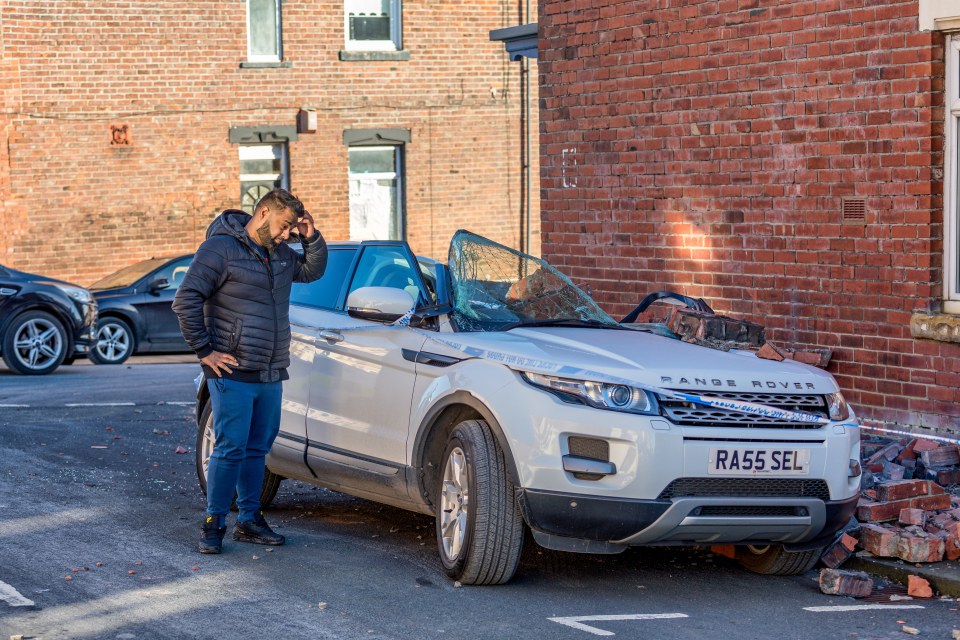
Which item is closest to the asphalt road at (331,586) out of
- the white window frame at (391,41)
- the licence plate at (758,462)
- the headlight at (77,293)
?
the licence plate at (758,462)

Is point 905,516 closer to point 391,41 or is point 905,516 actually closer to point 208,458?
point 208,458

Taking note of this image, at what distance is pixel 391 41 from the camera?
25391 mm

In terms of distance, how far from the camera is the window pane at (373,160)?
2559 cm

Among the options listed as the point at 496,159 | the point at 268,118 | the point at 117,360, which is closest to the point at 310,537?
the point at 117,360

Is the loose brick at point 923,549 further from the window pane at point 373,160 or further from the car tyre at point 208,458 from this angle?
the window pane at point 373,160

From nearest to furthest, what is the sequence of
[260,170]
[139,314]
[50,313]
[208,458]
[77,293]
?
[208,458] < [50,313] < [77,293] < [139,314] < [260,170]

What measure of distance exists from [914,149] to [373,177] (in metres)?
16.7

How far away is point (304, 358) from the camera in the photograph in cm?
837

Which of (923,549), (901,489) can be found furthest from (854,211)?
(923,549)

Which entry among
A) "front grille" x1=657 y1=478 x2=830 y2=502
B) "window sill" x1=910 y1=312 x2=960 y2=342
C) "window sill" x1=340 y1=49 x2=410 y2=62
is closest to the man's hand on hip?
"front grille" x1=657 y1=478 x2=830 y2=502

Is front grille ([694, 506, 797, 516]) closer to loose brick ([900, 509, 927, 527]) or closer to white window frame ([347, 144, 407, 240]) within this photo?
loose brick ([900, 509, 927, 527])

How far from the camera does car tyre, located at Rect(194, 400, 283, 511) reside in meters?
8.93

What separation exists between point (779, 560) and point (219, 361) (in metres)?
2.92

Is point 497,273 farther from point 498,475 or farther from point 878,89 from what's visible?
point 878,89
